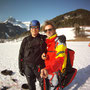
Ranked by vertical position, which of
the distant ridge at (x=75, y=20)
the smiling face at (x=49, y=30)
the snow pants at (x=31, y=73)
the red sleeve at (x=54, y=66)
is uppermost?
the distant ridge at (x=75, y=20)

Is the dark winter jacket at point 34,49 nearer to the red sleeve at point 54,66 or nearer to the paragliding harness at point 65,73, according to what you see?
the paragliding harness at point 65,73

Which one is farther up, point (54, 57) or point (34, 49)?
point (34, 49)

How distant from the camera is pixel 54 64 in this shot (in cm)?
130

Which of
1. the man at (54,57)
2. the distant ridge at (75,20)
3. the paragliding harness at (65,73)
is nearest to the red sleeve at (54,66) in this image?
the man at (54,57)

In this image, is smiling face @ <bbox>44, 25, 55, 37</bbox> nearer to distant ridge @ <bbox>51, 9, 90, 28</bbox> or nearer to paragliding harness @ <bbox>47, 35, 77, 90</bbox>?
paragliding harness @ <bbox>47, 35, 77, 90</bbox>

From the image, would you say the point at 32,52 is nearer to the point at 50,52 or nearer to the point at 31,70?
the point at 31,70

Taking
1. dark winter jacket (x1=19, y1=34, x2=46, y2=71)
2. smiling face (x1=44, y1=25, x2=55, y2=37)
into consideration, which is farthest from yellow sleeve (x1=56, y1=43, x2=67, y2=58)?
dark winter jacket (x1=19, y1=34, x2=46, y2=71)

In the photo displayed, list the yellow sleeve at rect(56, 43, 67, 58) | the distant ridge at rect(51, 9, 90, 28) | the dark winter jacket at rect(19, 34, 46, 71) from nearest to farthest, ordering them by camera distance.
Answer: the yellow sleeve at rect(56, 43, 67, 58) < the dark winter jacket at rect(19, 34, 46, 71) < the distant ridge at rect(51, 9, 90, 28)

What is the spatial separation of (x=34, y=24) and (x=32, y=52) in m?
0.87

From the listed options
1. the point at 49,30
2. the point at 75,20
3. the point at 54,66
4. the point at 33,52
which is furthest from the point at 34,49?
the point at 75,20

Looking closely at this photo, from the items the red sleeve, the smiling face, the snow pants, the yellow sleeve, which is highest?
the smiling face

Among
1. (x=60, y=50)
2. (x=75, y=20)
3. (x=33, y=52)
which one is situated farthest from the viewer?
(x=75, y=20)

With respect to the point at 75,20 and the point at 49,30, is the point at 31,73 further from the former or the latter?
the point at 75,20

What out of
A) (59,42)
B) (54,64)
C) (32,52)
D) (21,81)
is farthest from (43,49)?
(21,81)
